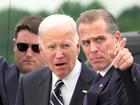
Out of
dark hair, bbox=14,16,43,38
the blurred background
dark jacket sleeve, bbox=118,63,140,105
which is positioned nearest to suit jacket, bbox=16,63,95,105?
dark hair, bbox=14,16,43,38

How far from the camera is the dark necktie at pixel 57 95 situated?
4250mm

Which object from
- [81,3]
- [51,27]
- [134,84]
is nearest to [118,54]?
[134,84]

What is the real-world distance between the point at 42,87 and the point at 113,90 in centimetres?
71

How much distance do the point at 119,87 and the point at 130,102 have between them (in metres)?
0.23

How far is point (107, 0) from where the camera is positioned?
26.4 ft

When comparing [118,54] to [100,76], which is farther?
[100,76]

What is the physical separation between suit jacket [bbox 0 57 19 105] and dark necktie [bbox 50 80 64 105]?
71cm

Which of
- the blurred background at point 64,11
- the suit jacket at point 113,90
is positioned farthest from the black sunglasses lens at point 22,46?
the blurred background at point 64,11

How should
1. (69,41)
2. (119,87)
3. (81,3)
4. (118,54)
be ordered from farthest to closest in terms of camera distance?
(81,3)
(69,41)
(119,87)
(118,54)

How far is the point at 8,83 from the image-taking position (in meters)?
5.00

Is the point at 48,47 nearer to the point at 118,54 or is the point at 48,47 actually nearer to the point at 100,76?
the point at 100,76

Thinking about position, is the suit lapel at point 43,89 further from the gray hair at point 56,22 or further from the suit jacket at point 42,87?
the gray hair at point 56,22

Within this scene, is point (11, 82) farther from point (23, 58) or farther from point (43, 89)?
point (43, 89)

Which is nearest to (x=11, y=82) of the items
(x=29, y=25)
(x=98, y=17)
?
(x=29, y=25)
